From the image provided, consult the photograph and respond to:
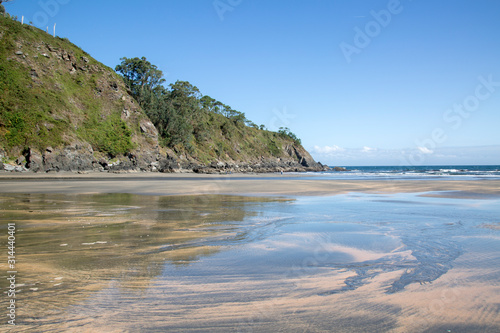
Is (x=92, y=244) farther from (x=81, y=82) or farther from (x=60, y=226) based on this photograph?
(x=81, y=82)

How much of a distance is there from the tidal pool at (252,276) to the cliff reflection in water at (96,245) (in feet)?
0.08

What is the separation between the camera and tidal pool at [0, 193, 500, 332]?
10.0ft

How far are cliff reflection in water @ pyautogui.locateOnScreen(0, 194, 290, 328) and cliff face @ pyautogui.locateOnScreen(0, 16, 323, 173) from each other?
1256 inches

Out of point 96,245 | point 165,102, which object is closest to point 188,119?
point 165,102

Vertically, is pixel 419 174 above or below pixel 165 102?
below

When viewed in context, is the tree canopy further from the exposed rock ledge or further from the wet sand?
the wet sand

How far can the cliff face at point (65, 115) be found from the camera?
123 ft

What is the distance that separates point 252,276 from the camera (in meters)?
4.32

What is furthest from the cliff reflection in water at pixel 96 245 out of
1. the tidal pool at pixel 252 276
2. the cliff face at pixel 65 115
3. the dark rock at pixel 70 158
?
the cliff face at pixel 65 115

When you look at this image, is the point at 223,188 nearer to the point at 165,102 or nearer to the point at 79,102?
the point at 79,102

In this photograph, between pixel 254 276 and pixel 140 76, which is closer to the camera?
pixel 254 276

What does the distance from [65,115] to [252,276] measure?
48.7 m

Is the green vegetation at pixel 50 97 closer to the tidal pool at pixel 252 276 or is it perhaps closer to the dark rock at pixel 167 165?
the dark rock at pixel 167 165

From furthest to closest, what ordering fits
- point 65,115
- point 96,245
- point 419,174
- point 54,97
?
point 419,174 < point 54,97 < point 65,115 < point 96,245
